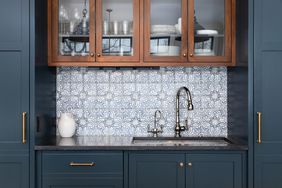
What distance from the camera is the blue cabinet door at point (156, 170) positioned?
240 centimetres

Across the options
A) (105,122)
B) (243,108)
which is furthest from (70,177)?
(243,108)

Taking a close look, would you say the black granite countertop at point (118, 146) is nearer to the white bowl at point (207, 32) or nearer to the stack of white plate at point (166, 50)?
the stack of white plate at point (166, 50)

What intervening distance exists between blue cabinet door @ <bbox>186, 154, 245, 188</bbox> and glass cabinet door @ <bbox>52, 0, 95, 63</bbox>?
1.14m

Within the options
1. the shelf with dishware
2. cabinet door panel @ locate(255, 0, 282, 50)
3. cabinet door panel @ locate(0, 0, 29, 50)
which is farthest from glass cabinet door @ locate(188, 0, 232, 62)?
cabinet door panel @ locate(0, 0, 29, 50)

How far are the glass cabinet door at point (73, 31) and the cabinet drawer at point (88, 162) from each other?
772 millimetres

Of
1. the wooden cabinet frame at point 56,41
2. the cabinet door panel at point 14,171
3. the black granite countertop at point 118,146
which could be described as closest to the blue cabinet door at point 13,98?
the cabinet door panel at point 14,171

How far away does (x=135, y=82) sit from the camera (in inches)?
119


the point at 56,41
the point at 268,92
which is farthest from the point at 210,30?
the point at 56,41

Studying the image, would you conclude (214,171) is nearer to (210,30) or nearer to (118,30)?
(210,30)

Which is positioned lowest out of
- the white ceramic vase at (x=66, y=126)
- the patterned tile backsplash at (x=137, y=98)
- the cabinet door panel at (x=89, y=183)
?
the cabinet door panel at (x=89, y=183)

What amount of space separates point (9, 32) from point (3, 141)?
0.78 m

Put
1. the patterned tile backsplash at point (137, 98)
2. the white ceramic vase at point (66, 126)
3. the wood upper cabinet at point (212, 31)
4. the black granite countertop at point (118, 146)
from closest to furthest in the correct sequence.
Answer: the black granite countertop at point (118, 146), the wood upper cabinet at point (212, 31), the white ceramic vase at point (66, 126), the patterned tile backsplash at point (137, 98)

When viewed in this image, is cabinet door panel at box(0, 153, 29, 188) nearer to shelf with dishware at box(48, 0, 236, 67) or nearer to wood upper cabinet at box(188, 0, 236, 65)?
shelf with dishware at box(48, 0, 236, 67)

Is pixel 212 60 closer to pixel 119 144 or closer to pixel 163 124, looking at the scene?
pixel 163 124
